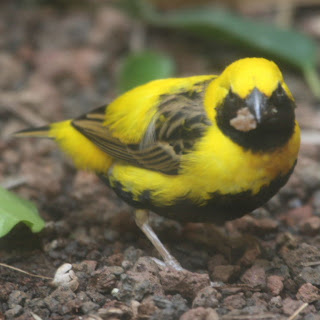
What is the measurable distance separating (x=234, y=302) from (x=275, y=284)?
0.38 m

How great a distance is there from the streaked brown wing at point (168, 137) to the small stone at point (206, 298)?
2.52 feet

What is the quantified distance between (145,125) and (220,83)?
659 mm

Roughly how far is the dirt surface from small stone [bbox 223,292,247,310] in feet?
0.03

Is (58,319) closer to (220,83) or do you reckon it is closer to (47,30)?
(220,83)

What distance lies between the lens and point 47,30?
24.2 ft

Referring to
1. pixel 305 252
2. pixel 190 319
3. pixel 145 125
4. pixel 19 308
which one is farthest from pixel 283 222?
pixel 19 308

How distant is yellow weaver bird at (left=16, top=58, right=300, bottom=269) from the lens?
3.55m

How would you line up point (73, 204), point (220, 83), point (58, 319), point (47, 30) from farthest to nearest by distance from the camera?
1. point (47, 30)
2. point (73, 204)
3. point (220, 83)
4. point (58, 319)

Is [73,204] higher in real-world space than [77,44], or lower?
lower

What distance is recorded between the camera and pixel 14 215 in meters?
3.94

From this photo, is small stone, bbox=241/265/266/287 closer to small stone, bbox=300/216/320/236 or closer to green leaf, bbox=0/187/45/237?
small stone, bbox=300/216/320/236

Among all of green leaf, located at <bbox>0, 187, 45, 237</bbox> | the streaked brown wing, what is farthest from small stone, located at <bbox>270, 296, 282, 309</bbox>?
green leaf, located at <bbox>0, 187, 45, 237</bbox>

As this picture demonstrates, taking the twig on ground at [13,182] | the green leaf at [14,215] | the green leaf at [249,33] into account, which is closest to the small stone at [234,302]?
the green leaf at [14,215]

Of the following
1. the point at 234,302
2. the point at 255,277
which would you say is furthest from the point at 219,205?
the point at 234,302
